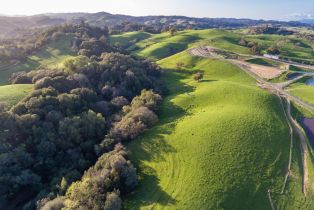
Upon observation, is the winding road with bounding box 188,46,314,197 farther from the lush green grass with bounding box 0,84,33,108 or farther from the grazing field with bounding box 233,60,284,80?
the lush green grass with bounding box 0,84,33,108

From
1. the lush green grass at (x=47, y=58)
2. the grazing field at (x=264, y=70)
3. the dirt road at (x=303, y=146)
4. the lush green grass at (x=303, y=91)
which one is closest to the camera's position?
the dirt road at (x=303, y=146)

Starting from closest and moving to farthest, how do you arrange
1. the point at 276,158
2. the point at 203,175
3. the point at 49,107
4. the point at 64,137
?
1. the point at 203,175
2. the point at 276,158
3. the point at 64,137
4. the point at 49,107

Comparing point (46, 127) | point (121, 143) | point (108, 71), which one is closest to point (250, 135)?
point (121, 143)

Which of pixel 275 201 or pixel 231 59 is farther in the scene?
pixel 231 59

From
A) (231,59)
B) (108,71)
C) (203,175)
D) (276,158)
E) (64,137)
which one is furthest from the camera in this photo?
(231,59)

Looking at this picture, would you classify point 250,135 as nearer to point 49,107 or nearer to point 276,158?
point 276,158

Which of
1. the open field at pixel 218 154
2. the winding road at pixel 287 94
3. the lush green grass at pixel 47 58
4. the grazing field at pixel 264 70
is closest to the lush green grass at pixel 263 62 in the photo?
the grazing field at pixel 264 70

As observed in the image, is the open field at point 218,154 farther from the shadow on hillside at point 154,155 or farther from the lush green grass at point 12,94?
the lush green grass at point 12,94
